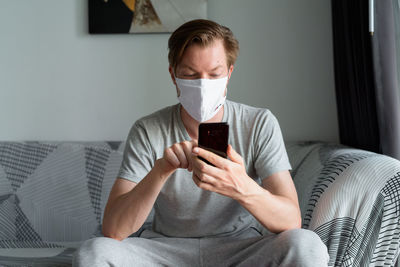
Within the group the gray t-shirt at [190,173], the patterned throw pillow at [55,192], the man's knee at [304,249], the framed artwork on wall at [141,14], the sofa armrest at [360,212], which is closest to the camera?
the man's knee at [304,249]

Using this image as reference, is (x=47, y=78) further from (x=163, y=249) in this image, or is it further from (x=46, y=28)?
(x=163, y=249)

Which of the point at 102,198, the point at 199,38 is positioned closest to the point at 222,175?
the point at 199,38

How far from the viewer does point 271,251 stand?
106 cm

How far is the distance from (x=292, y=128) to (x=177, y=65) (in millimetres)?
1089

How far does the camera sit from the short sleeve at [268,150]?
1.26 meters

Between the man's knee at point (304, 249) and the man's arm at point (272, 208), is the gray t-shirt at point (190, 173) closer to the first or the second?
the man's arm at point (272, 208)

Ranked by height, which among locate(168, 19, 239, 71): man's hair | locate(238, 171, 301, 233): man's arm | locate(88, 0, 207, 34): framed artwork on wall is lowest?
locate(238, 171, 301, 233): man's arm

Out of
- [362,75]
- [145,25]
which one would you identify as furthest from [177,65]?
[145,25]

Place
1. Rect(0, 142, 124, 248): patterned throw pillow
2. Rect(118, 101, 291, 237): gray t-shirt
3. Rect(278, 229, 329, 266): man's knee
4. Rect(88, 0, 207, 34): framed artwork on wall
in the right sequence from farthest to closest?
Rect(88, 0, 207, 34): framed artwork on wall < Rect(0, 142, 124, 248): patterned throw pillow < Rect(118, 101, 291, 237): gray t-shirt < Rect(278, 229, 329, 266): man's knee

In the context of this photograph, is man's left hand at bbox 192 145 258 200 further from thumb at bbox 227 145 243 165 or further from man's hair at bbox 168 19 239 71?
man's hair at bbox 168 19 239 71

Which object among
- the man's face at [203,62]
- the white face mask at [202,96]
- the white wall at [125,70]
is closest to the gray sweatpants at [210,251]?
the white face mask at [202,96]

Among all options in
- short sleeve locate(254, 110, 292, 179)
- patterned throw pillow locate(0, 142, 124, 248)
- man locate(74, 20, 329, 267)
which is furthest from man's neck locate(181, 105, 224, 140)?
patterned throw pillow locate(0, 142, 124, 248)

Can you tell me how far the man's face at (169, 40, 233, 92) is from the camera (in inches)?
48.7

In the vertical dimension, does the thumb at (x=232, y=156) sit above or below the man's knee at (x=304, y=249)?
above
